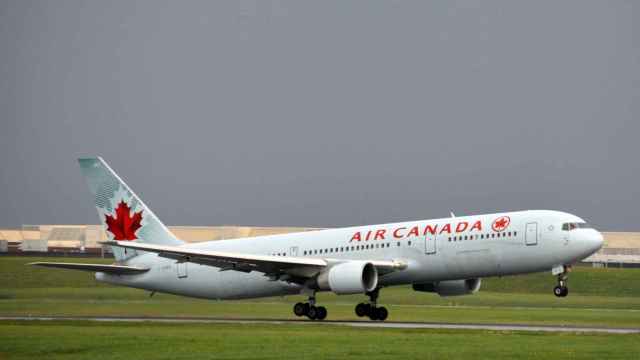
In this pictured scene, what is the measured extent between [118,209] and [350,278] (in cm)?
1369

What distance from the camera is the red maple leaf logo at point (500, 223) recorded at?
47781 mm

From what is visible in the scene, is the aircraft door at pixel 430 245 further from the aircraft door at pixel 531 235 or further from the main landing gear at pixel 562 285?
the main landing gear at pixel 562 285

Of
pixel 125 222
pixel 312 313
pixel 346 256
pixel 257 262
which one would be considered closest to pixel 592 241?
pixel 346 256

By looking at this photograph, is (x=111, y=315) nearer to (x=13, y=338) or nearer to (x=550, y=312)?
(x=13, y=338)

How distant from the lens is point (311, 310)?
4944 cm

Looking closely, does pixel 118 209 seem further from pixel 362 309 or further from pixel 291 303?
pixel 362 309

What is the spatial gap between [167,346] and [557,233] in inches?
798

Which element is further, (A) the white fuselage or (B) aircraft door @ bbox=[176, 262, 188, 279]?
(B) aircraft door @ bbox=[176, 262, 188, 279]

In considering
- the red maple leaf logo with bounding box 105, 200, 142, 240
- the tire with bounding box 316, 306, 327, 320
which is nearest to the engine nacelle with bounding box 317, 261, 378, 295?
the tire with bounding box 316, 306, 327, 320

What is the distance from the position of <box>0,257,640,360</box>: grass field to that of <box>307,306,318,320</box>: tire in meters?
1.62

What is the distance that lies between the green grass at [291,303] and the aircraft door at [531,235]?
3250 millimetres

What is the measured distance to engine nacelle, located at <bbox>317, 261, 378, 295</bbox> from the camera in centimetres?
4719

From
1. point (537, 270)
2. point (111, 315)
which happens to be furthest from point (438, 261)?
point (111, 315)

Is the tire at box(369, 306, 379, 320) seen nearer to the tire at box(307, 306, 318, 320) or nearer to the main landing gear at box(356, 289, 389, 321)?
the main landing gear at box(356, 289, 389, 321)
